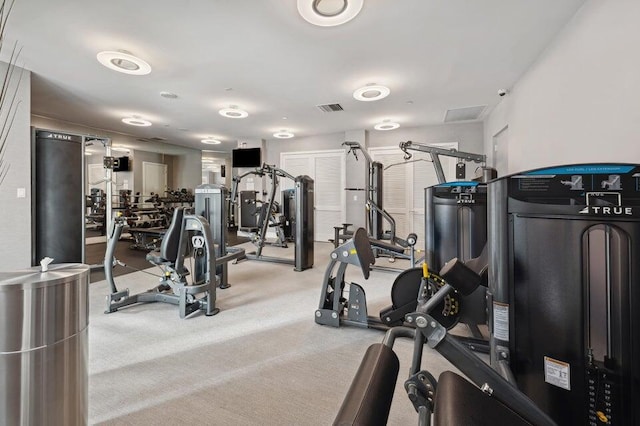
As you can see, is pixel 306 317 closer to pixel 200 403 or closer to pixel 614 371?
pixel 200 403

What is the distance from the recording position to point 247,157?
873 cm

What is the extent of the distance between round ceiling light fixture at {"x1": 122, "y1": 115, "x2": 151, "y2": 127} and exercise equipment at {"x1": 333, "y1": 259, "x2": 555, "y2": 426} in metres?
7.24

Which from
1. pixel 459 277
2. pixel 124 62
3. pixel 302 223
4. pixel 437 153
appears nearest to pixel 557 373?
pixel 459 277

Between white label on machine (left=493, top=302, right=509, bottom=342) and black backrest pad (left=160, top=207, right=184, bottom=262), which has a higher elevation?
black backrest pad (left=160, top=207, right=184, bottom=262)

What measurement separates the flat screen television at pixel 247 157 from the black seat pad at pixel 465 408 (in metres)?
8.31

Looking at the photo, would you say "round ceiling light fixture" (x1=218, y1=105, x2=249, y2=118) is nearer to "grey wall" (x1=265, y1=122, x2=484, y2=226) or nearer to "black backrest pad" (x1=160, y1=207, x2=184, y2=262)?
"grey wall" (x1=265, y1=122, x2=484, y2=226)

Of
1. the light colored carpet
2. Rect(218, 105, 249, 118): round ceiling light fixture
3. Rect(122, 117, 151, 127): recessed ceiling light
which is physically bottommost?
the light colored carpet

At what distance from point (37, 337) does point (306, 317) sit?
2.10 metres

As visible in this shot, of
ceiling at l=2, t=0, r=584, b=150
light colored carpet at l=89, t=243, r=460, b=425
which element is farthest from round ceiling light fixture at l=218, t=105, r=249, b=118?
light colored carpet at l=89, t=243, r=460, b=425

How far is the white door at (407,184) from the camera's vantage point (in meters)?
6.75

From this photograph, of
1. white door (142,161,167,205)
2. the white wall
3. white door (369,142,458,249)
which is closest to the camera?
the white wall

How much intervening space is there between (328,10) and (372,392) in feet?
9.29

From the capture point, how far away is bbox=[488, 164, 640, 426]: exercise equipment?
3.29 ft

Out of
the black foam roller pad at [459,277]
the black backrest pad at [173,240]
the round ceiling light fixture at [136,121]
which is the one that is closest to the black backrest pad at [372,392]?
the black foam roller pad at [459,277]
